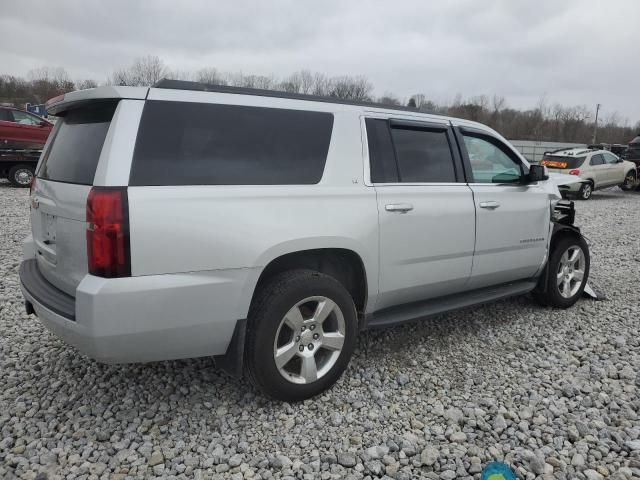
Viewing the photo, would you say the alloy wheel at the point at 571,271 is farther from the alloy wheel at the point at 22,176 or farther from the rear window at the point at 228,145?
the alloy wheel at the point at 22,176

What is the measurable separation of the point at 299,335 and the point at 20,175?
12421 millimetres

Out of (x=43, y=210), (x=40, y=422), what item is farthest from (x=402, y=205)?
(x=40, y=422)

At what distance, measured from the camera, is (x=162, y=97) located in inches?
97.0

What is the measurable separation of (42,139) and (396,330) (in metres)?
11.8

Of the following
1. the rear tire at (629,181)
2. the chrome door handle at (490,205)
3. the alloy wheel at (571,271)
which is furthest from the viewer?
the rear tire at (629,181)

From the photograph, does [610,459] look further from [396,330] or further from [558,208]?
[558,208]

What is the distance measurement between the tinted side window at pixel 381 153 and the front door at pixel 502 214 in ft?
2.67

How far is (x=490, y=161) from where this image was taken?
13.4ft

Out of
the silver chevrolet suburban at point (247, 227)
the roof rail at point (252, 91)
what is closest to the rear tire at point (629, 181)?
the silver chevrolet suburban at point (247, 227)

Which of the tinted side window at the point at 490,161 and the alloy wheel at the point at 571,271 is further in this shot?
the alloy wheel at the point at 571,271

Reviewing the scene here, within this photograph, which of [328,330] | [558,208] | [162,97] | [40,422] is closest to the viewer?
[162,97]

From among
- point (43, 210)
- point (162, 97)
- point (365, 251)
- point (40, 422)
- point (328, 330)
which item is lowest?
point (40, 422)

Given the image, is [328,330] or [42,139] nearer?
[328,330]

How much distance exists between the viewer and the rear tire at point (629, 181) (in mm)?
17250
